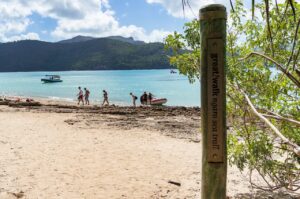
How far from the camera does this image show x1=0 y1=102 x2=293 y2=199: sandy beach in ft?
27.5

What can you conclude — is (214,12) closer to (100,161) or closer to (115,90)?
(100,161)

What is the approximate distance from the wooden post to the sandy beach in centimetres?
602

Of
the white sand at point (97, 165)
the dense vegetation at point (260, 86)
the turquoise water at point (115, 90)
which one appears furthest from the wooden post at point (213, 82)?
the turquoise water at point (115, 90)

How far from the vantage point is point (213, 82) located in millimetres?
2439

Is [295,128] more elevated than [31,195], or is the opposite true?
[295,128]

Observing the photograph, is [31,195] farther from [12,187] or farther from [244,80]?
[244,80]

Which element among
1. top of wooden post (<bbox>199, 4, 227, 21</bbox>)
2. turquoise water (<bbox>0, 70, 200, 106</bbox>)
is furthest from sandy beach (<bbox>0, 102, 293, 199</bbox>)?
turquoise water (<bbox>0, 70, 200, 106</bbox>)

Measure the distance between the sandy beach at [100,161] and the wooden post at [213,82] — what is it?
19.8 feet

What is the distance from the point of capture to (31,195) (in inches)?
304

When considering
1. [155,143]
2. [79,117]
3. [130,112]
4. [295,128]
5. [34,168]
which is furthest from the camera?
[130,112]

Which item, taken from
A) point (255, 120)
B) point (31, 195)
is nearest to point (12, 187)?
point (31, 195)

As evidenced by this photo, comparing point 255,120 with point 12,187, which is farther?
point 12,187

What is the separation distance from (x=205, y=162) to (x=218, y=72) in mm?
665

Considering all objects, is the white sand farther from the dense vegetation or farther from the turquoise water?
the turquoise water
